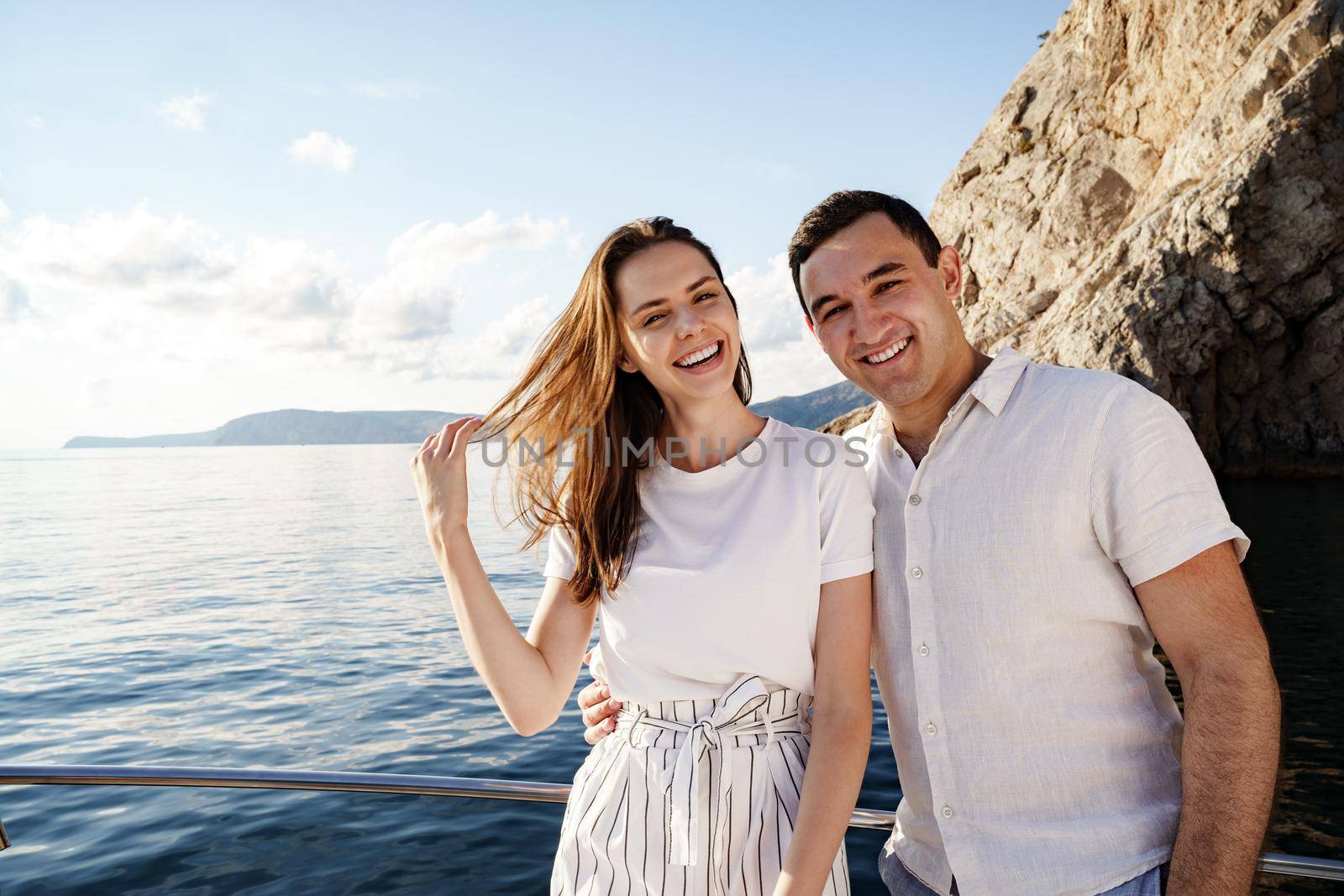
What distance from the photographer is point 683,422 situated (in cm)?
236

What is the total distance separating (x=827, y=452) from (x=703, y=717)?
67 centimetres

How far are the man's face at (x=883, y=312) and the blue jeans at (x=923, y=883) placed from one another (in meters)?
1.06

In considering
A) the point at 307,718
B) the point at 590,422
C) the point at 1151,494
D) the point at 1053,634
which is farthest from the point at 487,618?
the point at 307,718

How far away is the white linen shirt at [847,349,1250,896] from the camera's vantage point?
1650 mm

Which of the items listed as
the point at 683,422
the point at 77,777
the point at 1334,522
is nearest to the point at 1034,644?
the point at 683,422

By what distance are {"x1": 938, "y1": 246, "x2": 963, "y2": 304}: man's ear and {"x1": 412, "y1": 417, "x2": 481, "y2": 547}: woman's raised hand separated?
126 cm

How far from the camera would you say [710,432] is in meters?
2.30

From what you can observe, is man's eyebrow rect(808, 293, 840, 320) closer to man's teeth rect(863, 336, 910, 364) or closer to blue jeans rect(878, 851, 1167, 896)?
man's teeth rect(863, 336, 910, 364)

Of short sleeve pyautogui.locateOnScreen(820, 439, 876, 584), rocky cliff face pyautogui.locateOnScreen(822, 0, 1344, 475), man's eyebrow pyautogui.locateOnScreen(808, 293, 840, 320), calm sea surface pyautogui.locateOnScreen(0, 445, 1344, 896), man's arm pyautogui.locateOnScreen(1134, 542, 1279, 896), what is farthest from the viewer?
rocky cliff face pyautogui.locateOnScreen(822, 0, 1344, 475)

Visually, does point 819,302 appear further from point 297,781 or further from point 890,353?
point 297,781

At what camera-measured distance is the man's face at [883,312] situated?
2.10 metres

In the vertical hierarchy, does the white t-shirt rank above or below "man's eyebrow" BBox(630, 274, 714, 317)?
below

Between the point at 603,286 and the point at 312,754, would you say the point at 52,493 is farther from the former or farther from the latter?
the point at 603,286

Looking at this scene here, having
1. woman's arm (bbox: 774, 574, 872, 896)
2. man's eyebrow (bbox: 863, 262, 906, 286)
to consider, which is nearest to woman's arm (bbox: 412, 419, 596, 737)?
woman's arm (bbox: 774, 574, 872, 896)
